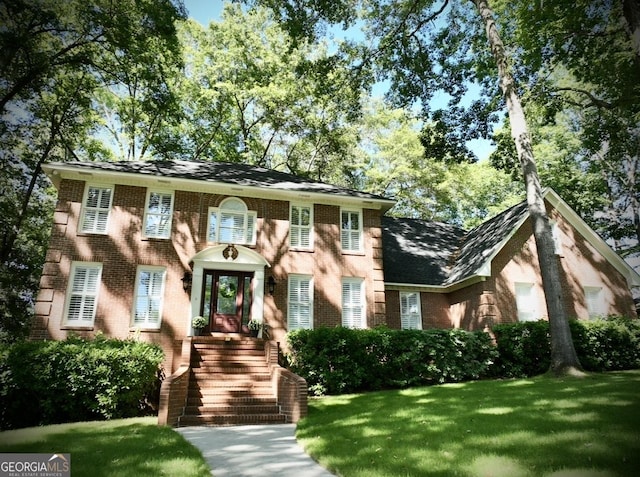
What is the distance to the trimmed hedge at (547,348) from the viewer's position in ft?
46.1

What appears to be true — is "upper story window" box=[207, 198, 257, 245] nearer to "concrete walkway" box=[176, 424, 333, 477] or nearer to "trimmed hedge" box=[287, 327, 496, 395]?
"trimmed hedge" box=[287, 327, 496, 395]

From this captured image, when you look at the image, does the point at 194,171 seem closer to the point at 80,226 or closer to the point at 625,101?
Answer: the point at 80,226

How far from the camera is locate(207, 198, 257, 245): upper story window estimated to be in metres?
14.8

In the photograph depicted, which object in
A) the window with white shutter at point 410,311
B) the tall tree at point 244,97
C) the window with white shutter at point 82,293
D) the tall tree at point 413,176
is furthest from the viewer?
the tall tree at point 413,176

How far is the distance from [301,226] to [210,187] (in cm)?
389

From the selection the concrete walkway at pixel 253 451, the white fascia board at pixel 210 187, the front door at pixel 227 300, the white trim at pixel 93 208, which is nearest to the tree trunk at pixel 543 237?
the white fascia board at pixel 210 187

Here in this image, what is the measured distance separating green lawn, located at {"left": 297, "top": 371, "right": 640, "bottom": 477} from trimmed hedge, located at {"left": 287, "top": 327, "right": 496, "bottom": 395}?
2548 mm

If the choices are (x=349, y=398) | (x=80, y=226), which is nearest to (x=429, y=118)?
(x=349, y=398)

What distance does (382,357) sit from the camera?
12852 millimetres

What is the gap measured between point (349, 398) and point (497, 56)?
12358mm

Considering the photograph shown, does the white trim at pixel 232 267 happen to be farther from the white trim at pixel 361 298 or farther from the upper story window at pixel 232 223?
the white trim at pixel 361 298

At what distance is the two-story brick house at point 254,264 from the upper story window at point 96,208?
4 cm
